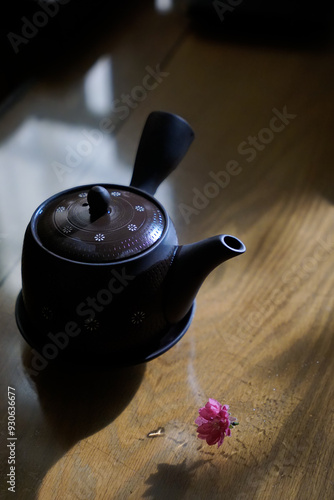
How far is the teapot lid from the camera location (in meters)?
0.74

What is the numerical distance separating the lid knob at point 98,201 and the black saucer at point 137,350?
212 mm

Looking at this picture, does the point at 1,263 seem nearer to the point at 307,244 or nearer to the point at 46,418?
the point at 46,418

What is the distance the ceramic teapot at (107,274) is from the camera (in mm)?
739

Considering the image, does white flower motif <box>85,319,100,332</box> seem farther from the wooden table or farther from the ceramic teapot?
the wooden table

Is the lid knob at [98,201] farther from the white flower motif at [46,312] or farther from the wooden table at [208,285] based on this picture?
the wooden table at [208,285]

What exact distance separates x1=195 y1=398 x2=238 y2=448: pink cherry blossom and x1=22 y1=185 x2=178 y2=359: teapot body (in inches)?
5.3

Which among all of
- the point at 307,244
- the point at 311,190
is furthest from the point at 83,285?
the point at 311,190

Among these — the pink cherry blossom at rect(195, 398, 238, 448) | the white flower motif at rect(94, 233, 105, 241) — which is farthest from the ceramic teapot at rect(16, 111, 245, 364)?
the pink cherry blossom at rect(195, 398, 238, 448)

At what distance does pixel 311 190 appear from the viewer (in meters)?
1.22

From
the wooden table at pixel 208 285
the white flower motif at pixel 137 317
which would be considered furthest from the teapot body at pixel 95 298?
the wooden table at pixel 208 285

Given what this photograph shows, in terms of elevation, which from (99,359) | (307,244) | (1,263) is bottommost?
(1,263)

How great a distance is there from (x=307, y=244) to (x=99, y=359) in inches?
20.4

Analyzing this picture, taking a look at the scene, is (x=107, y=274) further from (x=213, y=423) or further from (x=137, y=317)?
(x=213, y=423)

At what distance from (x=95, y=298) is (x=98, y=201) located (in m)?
0.14
